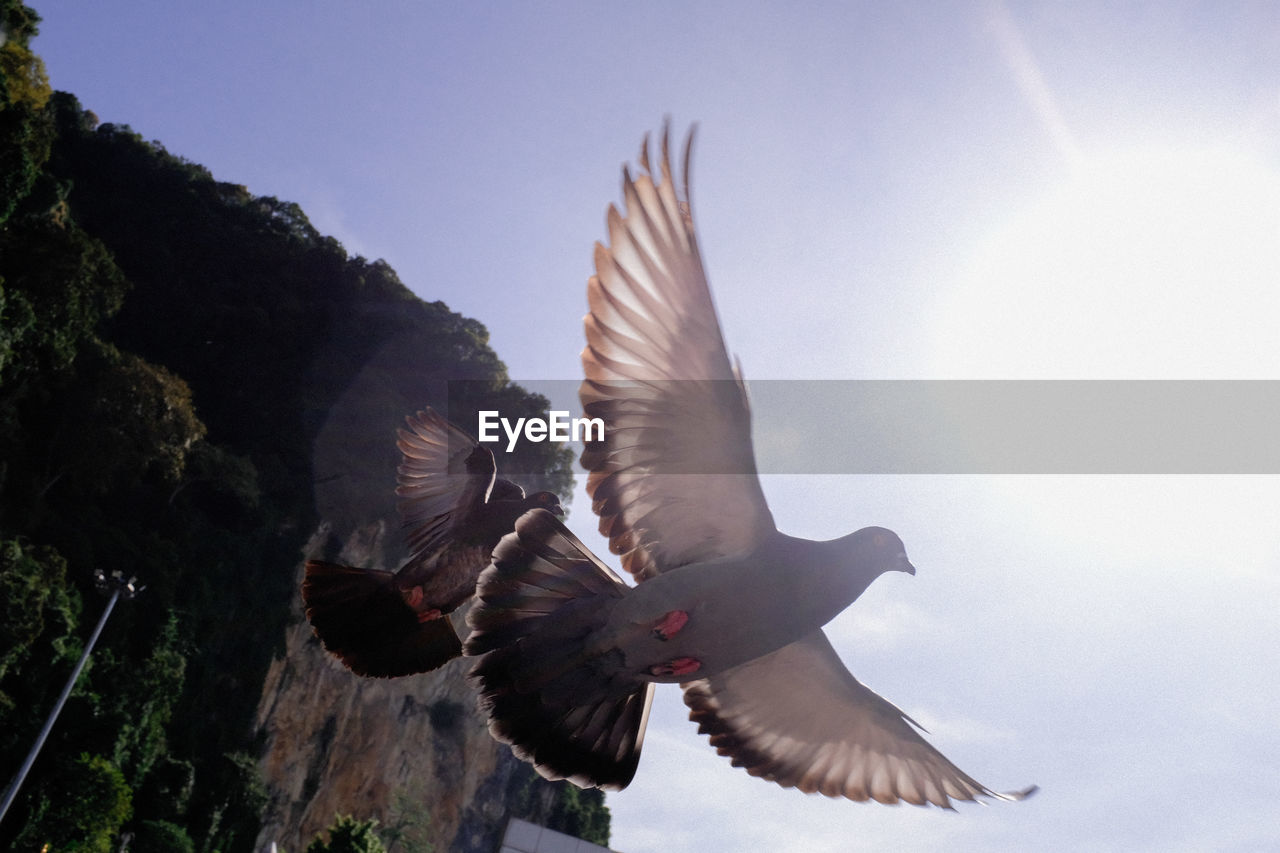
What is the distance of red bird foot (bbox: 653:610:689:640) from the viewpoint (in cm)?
215

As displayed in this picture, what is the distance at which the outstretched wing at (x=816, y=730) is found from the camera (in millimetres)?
2912

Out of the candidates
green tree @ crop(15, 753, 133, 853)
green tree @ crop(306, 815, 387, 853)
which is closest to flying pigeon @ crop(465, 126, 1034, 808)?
green tree @ crop(15, 753, 133, 853)

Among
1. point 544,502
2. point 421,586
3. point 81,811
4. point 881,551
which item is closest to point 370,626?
point 421,586

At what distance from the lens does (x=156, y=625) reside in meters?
18.3

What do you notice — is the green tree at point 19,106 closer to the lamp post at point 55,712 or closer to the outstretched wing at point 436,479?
the lamp post at point 55,712

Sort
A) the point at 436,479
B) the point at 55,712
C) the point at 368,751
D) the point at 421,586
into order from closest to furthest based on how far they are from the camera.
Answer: the point at 421,586, the point at 436,479, the point at 55,712, the point at 368,751

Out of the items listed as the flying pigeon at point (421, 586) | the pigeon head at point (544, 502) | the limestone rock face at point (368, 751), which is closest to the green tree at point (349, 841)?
the limestone rock face at point (368, 751)

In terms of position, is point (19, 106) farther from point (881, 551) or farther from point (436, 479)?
point (881, 551)

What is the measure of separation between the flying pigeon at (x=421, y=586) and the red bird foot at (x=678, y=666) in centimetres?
49

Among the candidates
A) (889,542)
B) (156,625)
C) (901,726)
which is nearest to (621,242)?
(889,542)

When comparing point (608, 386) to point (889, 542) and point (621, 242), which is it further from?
point (889, 542)

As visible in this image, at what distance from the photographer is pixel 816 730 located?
304 centimetres

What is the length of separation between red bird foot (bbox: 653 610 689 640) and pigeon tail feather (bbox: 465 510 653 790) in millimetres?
134

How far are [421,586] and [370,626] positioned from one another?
6.1 inches
